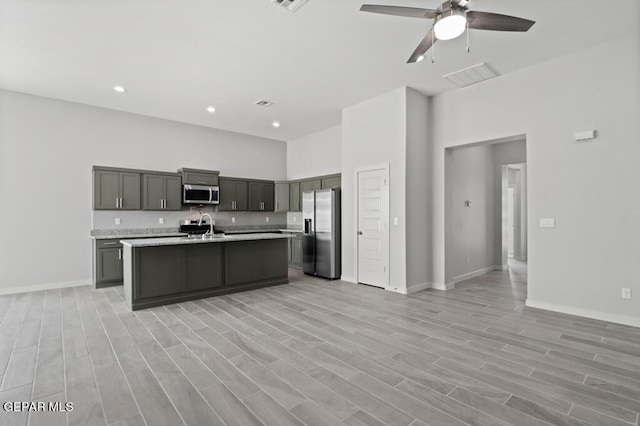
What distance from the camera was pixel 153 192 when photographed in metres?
6.36

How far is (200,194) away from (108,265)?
218cm

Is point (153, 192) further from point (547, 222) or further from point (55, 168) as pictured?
point (547, 222)

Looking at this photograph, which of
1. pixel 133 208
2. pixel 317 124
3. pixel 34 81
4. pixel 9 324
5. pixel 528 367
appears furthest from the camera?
pixel 317 124

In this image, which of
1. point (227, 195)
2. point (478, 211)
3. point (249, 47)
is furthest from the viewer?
point (227, 195)

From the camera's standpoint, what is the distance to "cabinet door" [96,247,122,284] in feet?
18.2

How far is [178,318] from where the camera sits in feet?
12.7

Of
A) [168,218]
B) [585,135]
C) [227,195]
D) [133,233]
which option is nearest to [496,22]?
[585,135]

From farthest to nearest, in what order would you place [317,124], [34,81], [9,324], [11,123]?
[317,124] < [11,123] < [34,81] < [9,324]

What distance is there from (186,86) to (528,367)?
5667 mm

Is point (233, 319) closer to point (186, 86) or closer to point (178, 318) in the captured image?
point (178, 318)

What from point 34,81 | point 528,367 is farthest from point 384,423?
point 34,81

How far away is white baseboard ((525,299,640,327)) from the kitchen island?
3943 millimetres

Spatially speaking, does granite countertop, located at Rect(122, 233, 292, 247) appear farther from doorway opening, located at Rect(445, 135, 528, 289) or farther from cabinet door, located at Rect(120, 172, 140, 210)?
doorway opening, located at Rect(445, 135, 528, 289)

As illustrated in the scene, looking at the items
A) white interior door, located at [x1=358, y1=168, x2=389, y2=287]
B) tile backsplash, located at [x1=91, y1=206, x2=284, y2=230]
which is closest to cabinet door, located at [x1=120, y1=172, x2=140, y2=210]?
tile backsplash, located at [x1=91, y1=206, x2=284, y2=230]
